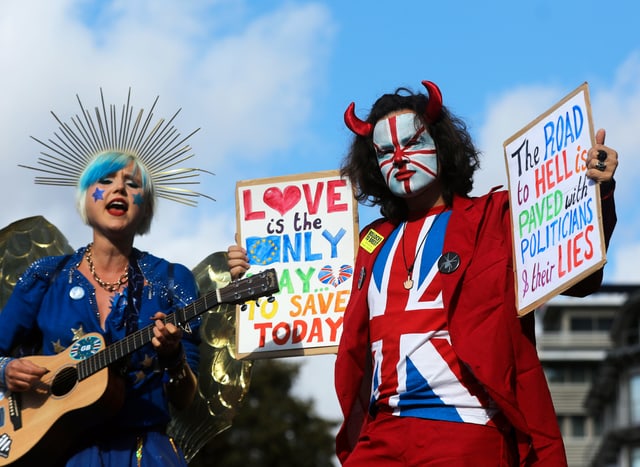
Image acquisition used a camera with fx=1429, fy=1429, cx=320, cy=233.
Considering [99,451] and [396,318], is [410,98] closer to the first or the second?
[396,318]

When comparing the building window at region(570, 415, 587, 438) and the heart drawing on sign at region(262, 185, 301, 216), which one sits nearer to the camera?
the heart drawing on sign at region(262, 185, 301, 216)

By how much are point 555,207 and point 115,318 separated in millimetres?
2333

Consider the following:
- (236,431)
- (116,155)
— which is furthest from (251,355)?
(236,431)

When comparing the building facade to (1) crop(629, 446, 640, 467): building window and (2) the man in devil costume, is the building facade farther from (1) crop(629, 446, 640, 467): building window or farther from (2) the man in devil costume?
(2) the man in devil costume

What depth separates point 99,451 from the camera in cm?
659

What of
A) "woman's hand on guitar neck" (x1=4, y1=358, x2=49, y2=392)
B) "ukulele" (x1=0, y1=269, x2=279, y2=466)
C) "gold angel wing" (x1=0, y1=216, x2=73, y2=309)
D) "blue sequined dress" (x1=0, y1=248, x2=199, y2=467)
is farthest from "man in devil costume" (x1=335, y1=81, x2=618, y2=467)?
"gold angel wing" (x1=0, y1=216, x2=73, y2=309)

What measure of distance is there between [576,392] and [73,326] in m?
59.8

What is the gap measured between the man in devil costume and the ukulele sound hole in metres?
1.47

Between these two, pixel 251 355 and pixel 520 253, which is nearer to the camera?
pixel 520 253

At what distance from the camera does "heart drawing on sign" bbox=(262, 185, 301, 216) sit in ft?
23.4

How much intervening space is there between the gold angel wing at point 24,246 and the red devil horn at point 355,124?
8.44 feet

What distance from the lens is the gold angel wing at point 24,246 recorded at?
26.3 feet

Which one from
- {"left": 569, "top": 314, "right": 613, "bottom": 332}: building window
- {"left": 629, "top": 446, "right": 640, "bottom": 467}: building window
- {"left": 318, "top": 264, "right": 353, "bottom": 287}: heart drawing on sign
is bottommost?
{"left": 629, "top": 446, "right": 640, "bottom": 467}: building window

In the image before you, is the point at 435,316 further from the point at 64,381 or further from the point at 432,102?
the point at 64,381
